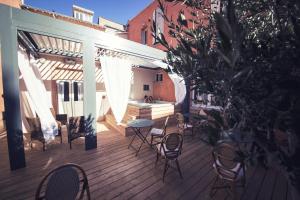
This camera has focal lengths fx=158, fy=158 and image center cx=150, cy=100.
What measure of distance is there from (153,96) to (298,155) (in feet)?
35.1

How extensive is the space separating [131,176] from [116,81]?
3.40 meters

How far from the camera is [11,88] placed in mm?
3594

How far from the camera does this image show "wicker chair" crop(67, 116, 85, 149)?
16.6 feet

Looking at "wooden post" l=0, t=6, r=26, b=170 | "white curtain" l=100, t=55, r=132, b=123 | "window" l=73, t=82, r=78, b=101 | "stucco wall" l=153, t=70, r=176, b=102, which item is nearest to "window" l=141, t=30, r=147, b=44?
"stucco wall" l=153, t=70, r=176, b=102

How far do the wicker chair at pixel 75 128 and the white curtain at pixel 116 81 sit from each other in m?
1.21

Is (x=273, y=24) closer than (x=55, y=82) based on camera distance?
Yes

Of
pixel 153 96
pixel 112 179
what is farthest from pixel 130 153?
pixel 153 96

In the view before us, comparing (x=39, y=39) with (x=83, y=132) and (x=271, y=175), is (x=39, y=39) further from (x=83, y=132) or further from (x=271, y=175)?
(x=271, y=175)

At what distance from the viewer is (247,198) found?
116 inches

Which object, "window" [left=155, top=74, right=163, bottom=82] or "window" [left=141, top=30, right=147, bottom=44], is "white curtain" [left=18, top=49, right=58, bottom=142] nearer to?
"window" [left=155, top=74, right=163, bottom=82]

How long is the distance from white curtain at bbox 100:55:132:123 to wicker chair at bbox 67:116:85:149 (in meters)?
1.21

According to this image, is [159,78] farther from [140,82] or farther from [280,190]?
[280,190]

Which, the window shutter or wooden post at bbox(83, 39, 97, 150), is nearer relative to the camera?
wooden post at bbox(83, 39, 97, 150)

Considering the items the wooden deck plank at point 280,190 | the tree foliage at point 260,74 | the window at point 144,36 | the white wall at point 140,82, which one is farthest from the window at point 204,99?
the window at point 144,36
